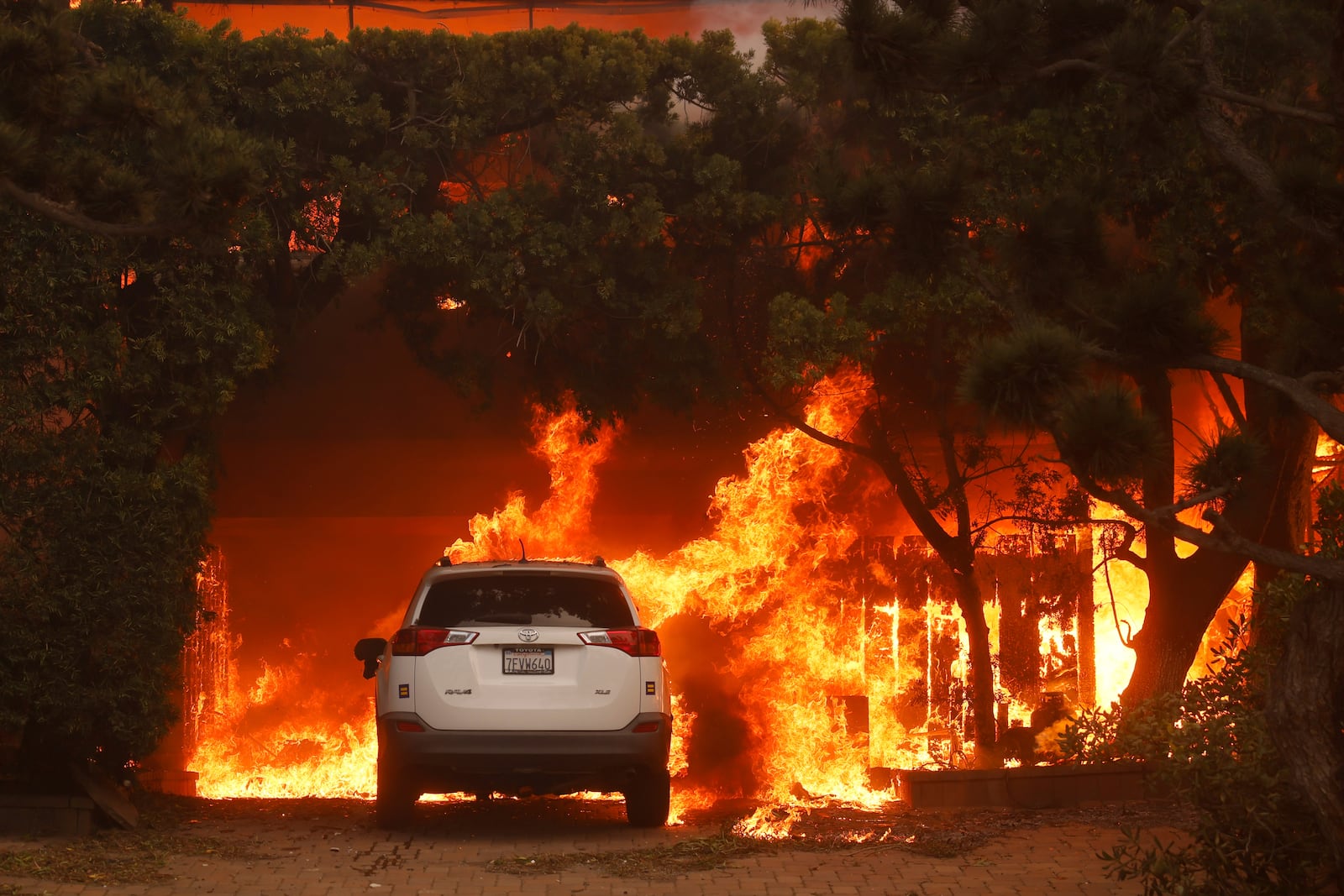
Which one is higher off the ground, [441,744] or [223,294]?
[223,294]

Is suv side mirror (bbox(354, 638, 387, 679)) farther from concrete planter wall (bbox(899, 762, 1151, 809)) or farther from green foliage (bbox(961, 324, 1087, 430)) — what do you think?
green foliage (bbox(961, 324, 1087, 430))

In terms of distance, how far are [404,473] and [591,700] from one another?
6.76 m

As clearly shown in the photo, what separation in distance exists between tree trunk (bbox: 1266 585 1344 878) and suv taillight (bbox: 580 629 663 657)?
4.21m

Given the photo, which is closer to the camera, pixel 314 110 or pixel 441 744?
pixel 441 744

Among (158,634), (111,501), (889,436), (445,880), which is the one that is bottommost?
(445,880)

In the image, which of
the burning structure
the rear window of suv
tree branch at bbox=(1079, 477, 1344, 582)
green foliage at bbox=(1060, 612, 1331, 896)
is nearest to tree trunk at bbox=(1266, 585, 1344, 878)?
green foliage at bbox=(1060, 612, 1331, 896)

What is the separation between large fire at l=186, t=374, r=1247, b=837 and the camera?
528 inches

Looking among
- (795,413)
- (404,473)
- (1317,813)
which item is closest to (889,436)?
(795,413)

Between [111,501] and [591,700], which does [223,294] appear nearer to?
[111,501]

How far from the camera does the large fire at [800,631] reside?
13.4 metres

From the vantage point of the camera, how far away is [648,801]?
9766mm

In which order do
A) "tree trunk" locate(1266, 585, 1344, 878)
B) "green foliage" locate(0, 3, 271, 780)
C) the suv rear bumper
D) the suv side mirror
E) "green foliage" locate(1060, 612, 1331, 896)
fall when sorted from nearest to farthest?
1. "tree trunk" locate(1266, 585, 1344, 878)
2. "green foliage" locate(1060, 612, 1331, 896)
3. the suv rear bumper
4. "green foliage" locate(0, 3, 271, 780)
5. the suv side mirror

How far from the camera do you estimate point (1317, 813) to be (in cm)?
603

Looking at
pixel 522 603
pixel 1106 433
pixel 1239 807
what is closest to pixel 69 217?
pixel 522 603
